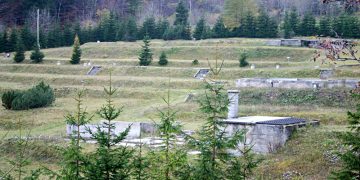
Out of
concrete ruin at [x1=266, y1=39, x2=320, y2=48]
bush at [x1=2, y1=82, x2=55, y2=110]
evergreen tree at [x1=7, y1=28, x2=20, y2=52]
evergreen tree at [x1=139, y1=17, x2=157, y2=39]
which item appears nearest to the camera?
bush at [x1=2, y1=82, x2=55, y2=110]

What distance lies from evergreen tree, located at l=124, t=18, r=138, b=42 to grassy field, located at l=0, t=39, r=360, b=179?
3.19 metres

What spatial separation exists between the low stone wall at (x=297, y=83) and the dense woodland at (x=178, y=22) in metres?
10.5

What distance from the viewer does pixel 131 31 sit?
5619cm

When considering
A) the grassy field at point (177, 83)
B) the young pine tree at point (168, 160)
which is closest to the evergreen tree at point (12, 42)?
the grassy field at point (177, 83)

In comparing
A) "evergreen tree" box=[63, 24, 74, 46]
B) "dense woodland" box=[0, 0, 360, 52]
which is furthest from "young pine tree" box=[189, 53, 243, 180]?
"evergreen tree" box=[63, 24, 74, 46]

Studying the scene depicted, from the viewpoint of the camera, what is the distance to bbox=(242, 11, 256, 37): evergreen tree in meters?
50.2

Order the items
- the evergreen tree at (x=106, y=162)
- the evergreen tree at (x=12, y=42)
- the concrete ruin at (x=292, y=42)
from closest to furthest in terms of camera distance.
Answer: the evergreen tree at (x=106, y=162)
the concrete ruin at (x=292, y=42)
the evergreen tree at (x=12, y=42)

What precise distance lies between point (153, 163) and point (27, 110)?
955 inches

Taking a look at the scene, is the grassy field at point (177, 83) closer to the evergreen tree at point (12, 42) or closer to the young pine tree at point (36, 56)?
the young pine tree at point (36, 56)

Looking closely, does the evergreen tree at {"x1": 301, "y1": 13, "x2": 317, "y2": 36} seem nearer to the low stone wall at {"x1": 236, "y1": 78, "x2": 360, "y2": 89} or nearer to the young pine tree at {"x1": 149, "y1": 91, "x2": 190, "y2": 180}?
the low stone wall at {"x1": 236, "y1": 78, "x2": 360, "y2": 89}

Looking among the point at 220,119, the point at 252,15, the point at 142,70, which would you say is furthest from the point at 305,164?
the point at 252,15

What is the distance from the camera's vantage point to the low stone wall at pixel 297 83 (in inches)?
1069

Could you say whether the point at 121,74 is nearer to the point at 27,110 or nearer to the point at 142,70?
the point at 142,70

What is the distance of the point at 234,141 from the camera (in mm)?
7641
